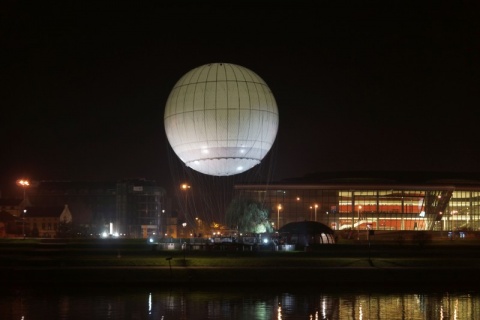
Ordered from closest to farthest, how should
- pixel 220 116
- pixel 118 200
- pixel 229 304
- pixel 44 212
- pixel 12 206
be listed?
→ 1. pixel 229 304
2. pixel 220 116
3. pixel 44 212
4. pixel 12 206
5. pixel 118 200

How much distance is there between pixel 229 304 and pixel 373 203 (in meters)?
90.6

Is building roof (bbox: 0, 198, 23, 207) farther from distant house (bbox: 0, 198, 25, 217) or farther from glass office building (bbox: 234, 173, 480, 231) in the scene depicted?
glass office building (bbox: 234, 173, 480, 231)

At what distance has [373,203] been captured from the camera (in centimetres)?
12338

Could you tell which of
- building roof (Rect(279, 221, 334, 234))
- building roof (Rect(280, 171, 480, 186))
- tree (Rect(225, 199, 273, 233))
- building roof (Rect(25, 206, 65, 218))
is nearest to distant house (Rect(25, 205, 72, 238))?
building roof (Rect(25, 206, 65, 218))

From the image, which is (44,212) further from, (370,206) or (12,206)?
(370,206)

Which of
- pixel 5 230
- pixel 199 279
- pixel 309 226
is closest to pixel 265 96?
pixel 199 279

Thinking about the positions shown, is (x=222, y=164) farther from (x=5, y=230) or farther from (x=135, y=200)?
(x=135, y=200)

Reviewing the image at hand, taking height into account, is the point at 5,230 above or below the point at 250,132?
below

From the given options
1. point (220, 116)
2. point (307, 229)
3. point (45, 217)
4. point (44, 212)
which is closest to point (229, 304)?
point (220, 116)

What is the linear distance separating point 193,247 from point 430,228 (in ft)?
256

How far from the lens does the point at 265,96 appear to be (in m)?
49.5

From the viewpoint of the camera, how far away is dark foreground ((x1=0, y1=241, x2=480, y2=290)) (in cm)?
4400

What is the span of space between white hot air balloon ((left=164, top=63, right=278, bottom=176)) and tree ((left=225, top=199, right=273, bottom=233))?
44664 mm

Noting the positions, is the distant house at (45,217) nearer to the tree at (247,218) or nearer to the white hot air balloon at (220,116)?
the tree at (247,218)
